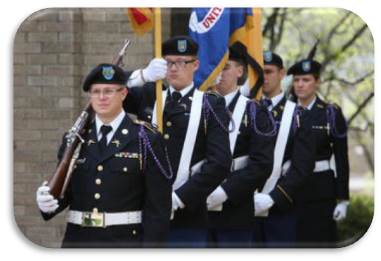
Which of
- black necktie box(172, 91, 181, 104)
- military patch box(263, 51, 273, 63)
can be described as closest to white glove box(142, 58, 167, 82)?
black necktie box(172, 91, 181, 104)

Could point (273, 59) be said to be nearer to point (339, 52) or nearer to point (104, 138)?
point (339, 52)

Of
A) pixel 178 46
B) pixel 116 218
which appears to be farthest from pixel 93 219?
pixel 178 46

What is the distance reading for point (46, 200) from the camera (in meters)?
4.47

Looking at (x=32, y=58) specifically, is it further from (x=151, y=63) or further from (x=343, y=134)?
(x=343, y=134)

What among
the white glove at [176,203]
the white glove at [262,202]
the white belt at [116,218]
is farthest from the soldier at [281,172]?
the white belt at [116,218]

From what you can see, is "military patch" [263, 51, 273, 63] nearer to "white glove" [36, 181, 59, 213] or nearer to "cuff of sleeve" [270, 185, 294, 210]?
"cuff of sleeve" [270, 185, 294, 210]

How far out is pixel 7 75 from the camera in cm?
451

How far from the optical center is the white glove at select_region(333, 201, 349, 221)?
460cm

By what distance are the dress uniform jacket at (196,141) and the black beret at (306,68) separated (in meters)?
0.36

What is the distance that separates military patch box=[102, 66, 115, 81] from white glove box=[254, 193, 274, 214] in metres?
0.85

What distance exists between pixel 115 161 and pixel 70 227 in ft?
1.22

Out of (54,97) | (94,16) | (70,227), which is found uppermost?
(94,16)

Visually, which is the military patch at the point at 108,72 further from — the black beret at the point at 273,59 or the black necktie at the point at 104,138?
the black beret at the point at 273,59

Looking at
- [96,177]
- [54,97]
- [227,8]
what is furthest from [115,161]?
[227,8]
